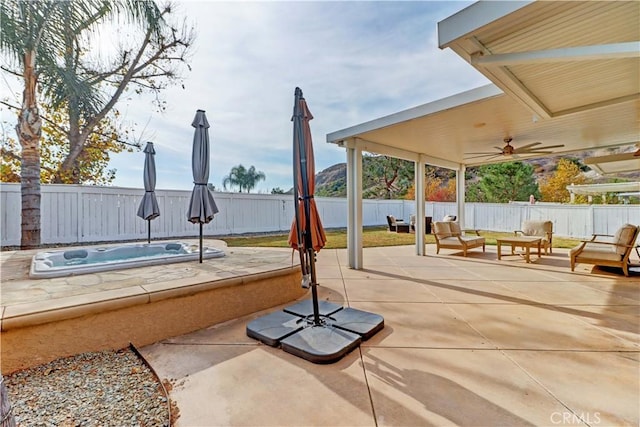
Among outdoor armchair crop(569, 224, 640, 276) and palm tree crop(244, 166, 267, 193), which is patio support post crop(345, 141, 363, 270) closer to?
outdoor armchair crop(569, 224, 640, 276)

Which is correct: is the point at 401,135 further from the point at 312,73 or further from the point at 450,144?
the point at 312,73

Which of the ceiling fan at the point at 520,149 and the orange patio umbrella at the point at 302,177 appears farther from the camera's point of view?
the ceiling fan at the point at 520,149

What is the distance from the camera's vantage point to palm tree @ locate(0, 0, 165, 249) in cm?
500

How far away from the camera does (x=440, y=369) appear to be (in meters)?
2.24

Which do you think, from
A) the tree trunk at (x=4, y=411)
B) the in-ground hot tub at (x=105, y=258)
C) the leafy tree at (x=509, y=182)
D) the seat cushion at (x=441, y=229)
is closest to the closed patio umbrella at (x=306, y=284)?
the tree trunk at (x=4, y=411)

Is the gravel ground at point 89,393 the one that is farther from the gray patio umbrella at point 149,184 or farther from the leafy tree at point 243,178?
the leafy tree at point 243,178

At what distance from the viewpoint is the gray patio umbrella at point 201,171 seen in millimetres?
4352

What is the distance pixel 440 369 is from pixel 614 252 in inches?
213

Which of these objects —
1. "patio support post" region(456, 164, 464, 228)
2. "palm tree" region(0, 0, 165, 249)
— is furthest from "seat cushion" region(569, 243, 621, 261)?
"palm tree" region(0, 0, 165, 249)

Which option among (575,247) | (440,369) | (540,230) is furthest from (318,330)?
(540,230)

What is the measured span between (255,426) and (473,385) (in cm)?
154

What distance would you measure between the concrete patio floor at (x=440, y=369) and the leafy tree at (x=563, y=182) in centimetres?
1886

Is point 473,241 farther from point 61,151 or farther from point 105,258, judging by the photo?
point 61,151

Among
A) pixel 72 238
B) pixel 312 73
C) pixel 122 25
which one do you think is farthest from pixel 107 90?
pixel 312 73
